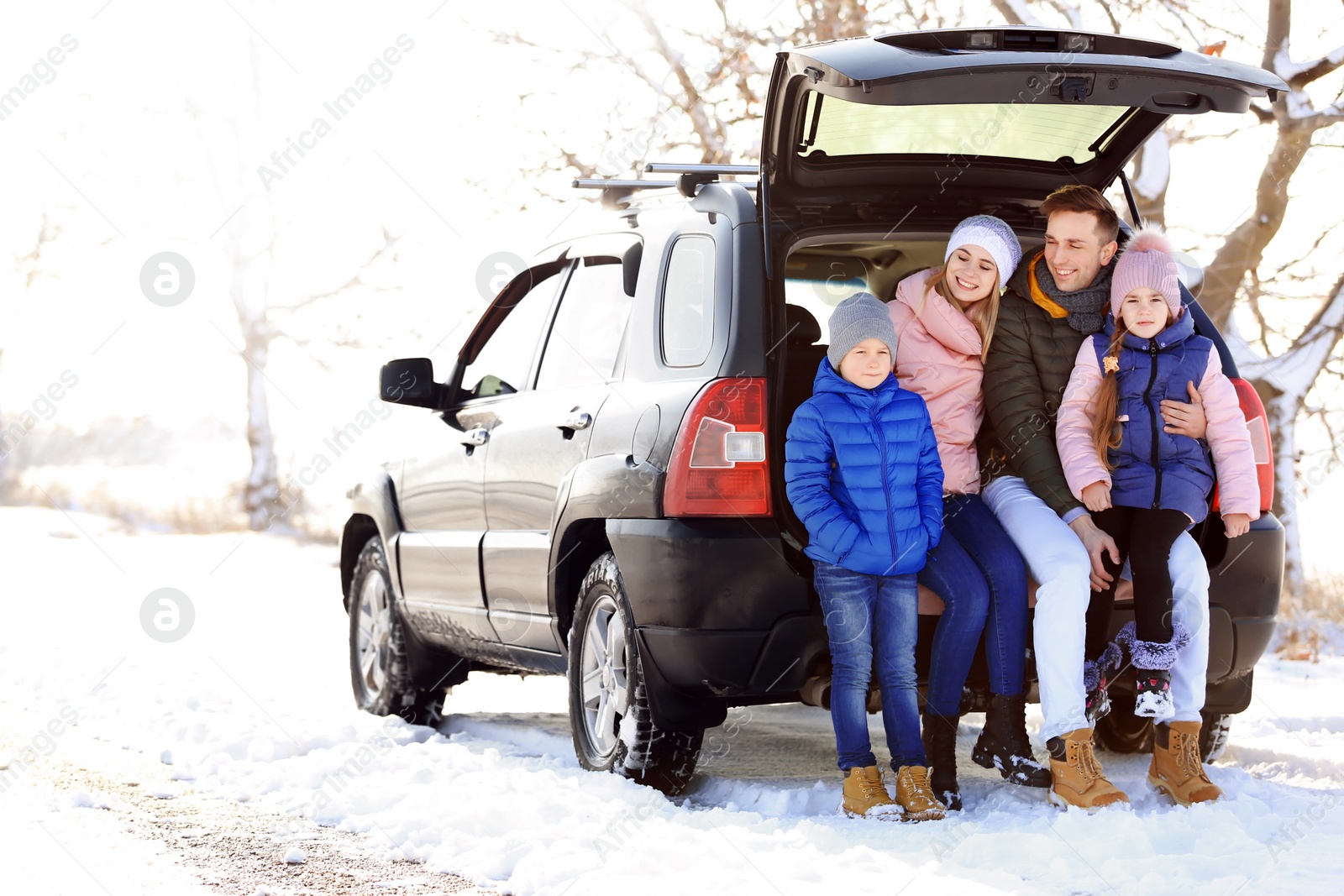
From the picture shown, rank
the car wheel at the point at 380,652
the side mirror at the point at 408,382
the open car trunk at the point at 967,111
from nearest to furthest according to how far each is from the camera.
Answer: the open car trunk at the point at 967,111 → the side mirror at the point at 408,382 → the car wheel at the point at 380,652

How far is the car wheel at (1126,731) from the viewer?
230 inches

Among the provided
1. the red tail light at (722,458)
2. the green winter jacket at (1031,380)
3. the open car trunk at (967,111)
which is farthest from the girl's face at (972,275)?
the red tail light at (722,458)

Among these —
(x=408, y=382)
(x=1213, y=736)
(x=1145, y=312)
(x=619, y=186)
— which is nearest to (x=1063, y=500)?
(x=1145, y=312)

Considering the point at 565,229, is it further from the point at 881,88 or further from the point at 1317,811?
the point at 1317,811

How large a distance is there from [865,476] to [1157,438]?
96 centimetres

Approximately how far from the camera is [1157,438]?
178 inches

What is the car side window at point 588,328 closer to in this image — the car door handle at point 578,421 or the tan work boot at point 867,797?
the car door handle at point 578,421

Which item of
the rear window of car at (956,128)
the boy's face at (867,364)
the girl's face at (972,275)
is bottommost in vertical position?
the boy's face at (867,364)

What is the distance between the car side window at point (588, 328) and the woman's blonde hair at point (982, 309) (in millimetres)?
1116

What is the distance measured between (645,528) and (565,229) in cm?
184

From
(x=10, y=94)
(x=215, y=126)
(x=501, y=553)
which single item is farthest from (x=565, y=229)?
(x=215, y=126)

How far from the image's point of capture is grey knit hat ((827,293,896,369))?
4.41 metres

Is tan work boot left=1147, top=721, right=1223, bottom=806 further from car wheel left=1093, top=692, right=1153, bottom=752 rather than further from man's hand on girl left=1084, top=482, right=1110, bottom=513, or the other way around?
car wheel left=1093, top=692, right=1153, bottom=752

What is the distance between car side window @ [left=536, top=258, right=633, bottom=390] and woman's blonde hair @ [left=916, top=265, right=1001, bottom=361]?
1116mm
